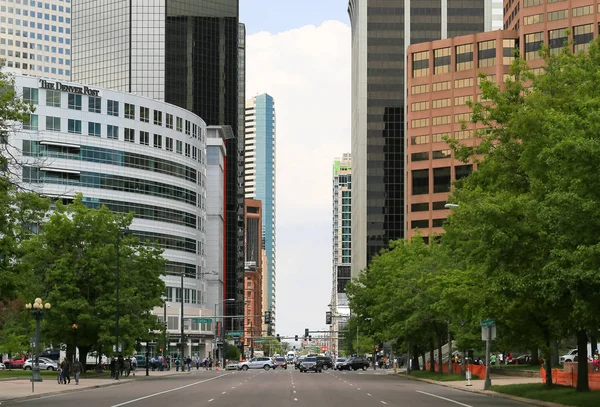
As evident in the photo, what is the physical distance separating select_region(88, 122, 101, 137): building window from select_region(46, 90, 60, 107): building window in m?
5.07

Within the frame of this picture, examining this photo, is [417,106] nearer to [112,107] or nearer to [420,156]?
[420,156]

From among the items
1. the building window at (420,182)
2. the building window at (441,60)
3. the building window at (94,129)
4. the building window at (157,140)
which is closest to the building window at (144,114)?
the building window at (157,140)

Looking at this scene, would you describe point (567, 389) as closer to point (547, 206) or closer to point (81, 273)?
point (547, 206)

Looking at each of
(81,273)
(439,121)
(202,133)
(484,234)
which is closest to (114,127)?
(202,133)

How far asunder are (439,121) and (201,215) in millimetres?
48472

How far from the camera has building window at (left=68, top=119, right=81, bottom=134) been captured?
124438 mm

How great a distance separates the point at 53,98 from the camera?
12369 cm

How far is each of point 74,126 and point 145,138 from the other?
11.8 metres

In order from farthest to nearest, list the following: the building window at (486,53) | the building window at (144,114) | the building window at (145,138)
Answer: the building window at (486,53), the building window at (144,114), the building window at (145,138)

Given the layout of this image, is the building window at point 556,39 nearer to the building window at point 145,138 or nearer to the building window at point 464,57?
the building window at point 464,57

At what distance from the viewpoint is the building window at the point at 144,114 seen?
13412cm

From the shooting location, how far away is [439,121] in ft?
570

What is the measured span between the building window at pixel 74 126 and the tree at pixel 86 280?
4665cm

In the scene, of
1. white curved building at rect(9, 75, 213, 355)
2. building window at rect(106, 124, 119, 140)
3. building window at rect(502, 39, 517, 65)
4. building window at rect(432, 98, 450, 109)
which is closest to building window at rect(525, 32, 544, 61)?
building window at rect(502, 39, 517, 65)
